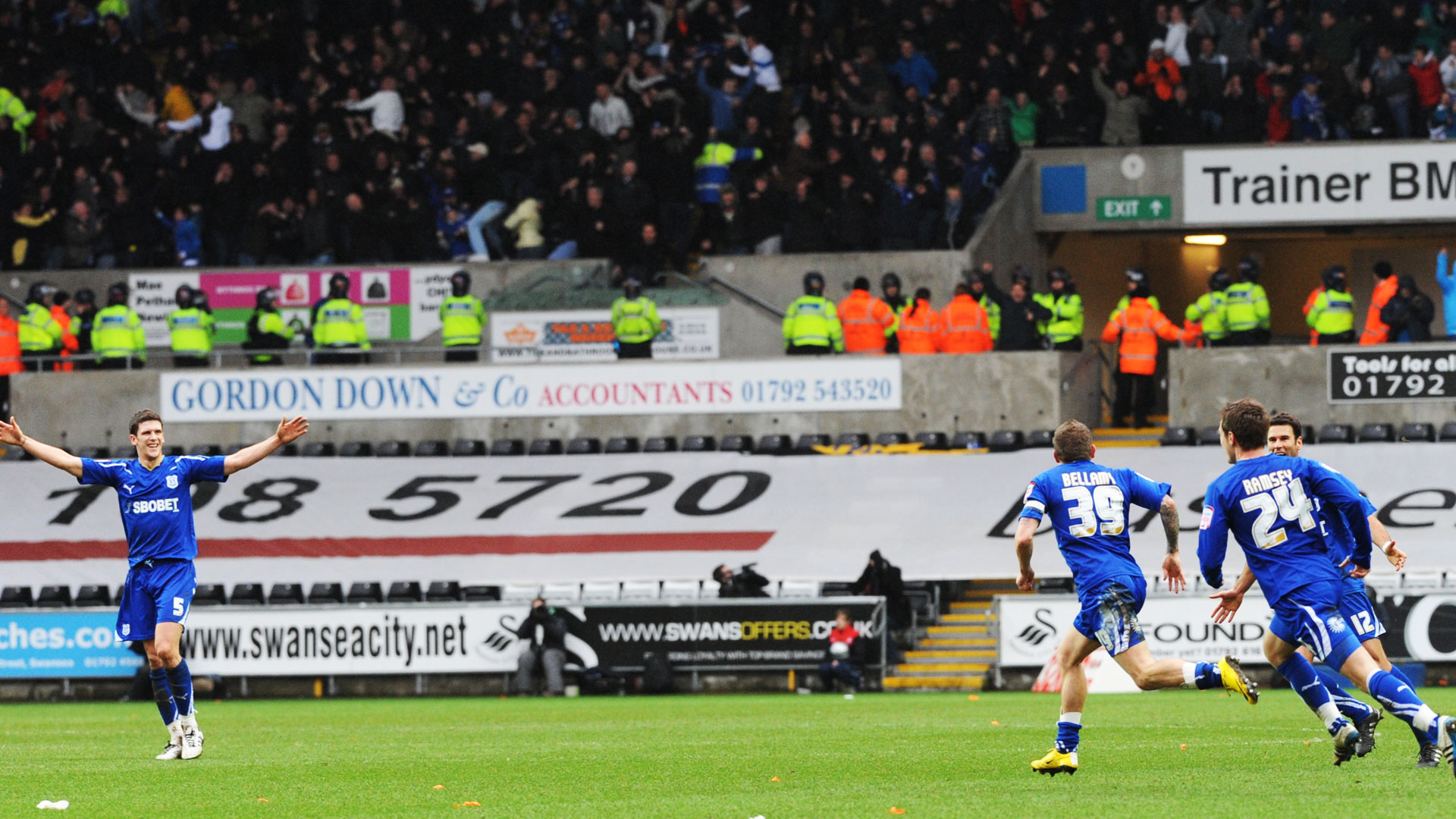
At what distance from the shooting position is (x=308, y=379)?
28.0 metres

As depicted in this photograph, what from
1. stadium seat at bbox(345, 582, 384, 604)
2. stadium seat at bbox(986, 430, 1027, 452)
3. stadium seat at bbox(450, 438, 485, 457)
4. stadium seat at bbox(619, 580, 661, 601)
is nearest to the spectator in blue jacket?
stadium seat at bbox(986, 430, 1027, 452)

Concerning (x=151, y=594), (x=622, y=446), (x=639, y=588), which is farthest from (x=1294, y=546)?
(x=622, y=446)

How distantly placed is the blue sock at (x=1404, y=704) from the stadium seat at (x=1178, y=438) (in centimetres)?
1560

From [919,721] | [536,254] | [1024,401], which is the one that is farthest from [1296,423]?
[536,254]

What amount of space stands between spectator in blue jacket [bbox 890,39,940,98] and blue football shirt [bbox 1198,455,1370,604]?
21370 mm

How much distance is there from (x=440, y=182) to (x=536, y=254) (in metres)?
2.05

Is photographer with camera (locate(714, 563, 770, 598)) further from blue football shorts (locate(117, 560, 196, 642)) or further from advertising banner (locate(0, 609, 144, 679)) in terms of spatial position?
blue football shorts (locate(117, 560, 196, 642))

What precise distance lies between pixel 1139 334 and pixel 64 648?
14.5 metres

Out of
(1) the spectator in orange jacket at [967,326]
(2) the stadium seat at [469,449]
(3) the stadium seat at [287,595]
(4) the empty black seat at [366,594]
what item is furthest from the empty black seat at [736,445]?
(3) the stadium seat at [287,595]

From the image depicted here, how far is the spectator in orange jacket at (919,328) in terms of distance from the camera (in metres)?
27.0

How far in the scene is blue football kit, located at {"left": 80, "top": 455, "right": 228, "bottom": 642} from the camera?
477 inches

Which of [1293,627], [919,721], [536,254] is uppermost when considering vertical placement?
[536,254]

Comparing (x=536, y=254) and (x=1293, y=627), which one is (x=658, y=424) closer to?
(x=536, y=254)

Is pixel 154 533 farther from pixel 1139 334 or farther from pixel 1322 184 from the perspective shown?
pixel 1322 184
